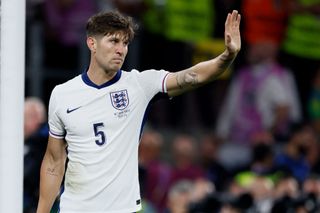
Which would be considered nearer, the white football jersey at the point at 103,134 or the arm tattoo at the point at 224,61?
the arm tattoo at the point at 224,61

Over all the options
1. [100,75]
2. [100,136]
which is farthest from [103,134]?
[100,75]

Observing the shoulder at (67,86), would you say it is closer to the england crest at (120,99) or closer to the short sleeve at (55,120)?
the short sleeve at (55,120)

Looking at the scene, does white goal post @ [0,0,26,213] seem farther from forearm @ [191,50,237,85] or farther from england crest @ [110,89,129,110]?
forearm @ [191,50,237,85]

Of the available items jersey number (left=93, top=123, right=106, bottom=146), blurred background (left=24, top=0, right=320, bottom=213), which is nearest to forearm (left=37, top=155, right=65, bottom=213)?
jersey number (left=93, top=123, right=106, bottom=146)

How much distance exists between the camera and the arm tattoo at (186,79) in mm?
7934

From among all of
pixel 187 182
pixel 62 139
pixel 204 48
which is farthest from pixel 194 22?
pixel 62 139

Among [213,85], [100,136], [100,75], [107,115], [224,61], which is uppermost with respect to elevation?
[224,61]

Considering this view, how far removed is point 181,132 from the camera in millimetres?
15984

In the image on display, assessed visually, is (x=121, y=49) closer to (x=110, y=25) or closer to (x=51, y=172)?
(x=110, y=25)

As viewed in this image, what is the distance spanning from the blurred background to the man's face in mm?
5317

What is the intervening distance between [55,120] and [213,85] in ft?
26.6

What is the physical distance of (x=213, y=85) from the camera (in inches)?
631

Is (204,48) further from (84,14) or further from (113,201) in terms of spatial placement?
(113,201)

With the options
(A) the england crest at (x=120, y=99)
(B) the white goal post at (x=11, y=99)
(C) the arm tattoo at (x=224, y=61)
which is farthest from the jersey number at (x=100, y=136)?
(C) the arm tattoo at (x=224, y=61)
